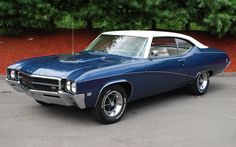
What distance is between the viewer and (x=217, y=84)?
9.59 meters

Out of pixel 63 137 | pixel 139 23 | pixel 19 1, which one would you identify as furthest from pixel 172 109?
pixel 19 1

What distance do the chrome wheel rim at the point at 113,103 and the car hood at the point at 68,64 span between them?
52 cm

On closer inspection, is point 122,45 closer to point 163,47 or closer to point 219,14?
point 163,47

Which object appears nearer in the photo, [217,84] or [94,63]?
[94,63]

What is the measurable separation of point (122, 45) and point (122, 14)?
453 centimetres

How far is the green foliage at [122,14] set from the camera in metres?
10.8

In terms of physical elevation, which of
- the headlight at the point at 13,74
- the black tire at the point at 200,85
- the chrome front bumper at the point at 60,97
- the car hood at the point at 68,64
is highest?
the car hood at the point at 68,64

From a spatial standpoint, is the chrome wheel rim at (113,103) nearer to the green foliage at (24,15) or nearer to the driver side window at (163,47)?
the driver side window at (163,47)

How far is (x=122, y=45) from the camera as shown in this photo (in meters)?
7.14

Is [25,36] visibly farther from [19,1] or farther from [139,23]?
[139,23]

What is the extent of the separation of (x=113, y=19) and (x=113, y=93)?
5542 mm

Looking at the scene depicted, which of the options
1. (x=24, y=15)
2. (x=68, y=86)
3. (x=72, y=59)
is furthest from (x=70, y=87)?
(x=24, y=15)

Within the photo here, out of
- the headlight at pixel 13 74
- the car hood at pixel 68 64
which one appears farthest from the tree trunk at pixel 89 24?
the headlight at pixel 13 74

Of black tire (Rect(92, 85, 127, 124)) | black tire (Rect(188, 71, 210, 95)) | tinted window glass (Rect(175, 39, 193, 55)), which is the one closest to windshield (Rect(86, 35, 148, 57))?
black tire (Rect(92, 85, 127, 124))
